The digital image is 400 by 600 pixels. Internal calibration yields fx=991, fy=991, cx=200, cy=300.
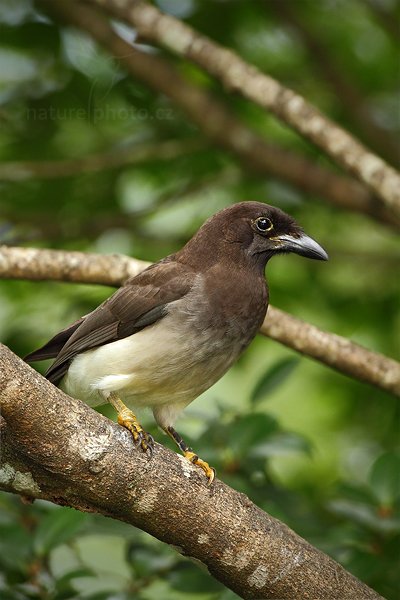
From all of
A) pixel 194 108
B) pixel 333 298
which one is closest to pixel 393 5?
pixel 194 108

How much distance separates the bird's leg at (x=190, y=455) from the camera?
11.4ft

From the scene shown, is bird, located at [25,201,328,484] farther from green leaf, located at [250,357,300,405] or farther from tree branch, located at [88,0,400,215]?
tree branch, located at [88,0,400,215]

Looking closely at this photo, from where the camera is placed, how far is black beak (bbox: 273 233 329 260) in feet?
14.4

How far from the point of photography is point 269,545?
3299mm

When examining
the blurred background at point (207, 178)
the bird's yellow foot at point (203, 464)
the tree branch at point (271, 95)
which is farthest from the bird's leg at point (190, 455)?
the tree branch at point (271, 95)

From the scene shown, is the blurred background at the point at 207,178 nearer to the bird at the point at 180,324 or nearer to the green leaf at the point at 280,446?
the bird at the point at 180,324

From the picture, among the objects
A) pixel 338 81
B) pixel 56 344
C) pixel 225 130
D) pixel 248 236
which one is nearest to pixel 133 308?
pixel 56 344

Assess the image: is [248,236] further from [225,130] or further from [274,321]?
[225,130]

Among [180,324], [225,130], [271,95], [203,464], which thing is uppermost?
[271,95]

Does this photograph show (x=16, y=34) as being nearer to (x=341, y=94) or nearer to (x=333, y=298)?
(x=341, y=94)

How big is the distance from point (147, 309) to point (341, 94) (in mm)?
2568

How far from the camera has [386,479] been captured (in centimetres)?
412

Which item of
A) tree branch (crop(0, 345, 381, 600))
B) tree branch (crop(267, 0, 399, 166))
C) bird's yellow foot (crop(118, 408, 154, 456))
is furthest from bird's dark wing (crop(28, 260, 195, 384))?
tree branch (crop(267, 0, 399, 166))

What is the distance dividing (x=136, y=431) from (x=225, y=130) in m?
2.74
